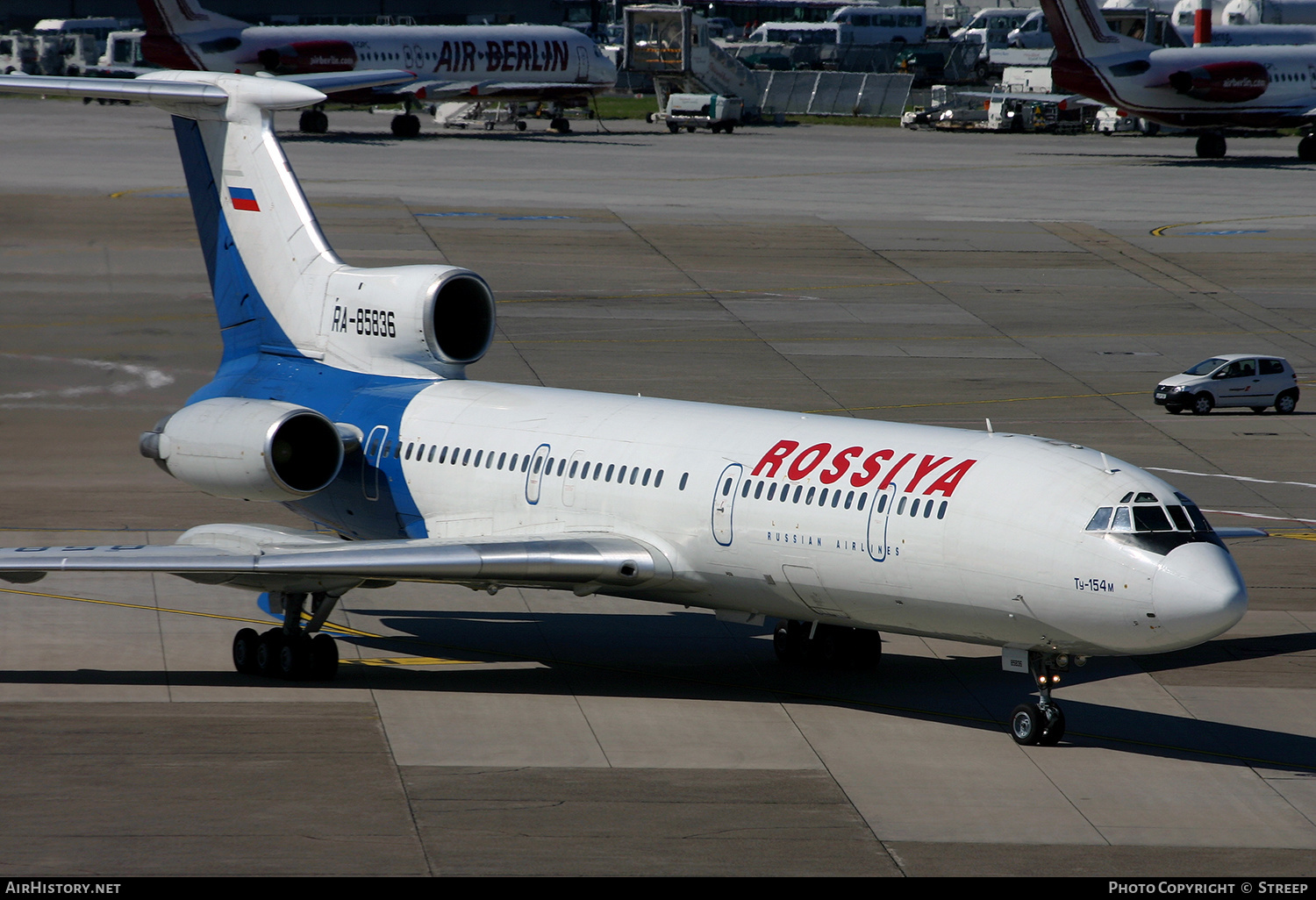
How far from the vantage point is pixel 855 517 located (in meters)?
19.9

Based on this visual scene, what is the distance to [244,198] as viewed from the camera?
26703 millimetres

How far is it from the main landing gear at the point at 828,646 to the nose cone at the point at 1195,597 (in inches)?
223

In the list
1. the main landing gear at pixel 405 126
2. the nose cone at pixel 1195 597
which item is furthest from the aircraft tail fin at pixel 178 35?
the nose cone at pixel 1195 597

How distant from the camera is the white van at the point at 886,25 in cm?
15375

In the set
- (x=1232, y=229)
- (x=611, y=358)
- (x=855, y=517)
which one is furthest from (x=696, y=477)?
(x=1232, y=229)

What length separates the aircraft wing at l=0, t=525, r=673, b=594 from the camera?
20.6 metres

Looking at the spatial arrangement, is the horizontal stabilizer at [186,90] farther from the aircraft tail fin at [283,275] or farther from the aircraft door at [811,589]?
the aircraft door at [811,589]

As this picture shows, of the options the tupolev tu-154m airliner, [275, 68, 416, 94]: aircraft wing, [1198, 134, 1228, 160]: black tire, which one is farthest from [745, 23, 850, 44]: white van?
the tupolev tu-154m airliner

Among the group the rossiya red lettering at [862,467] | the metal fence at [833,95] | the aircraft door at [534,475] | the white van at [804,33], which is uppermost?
the rossiya red lettering at [862,467]

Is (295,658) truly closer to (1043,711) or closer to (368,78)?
(1043,711)

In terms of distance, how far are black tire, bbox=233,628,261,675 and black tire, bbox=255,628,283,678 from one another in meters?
0.09

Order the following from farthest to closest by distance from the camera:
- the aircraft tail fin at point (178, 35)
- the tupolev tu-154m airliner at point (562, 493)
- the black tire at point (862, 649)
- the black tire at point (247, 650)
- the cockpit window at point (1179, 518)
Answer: the aircraft tail fin at point (178, 35) < the black tire at point (862, 649) < the black tire at point (247, 650) < the tupolev tu-154m airliner at point (562, 493) < the cockpit window at point (1179, 518)

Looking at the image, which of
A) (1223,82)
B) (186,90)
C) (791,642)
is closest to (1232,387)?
(791,642)
